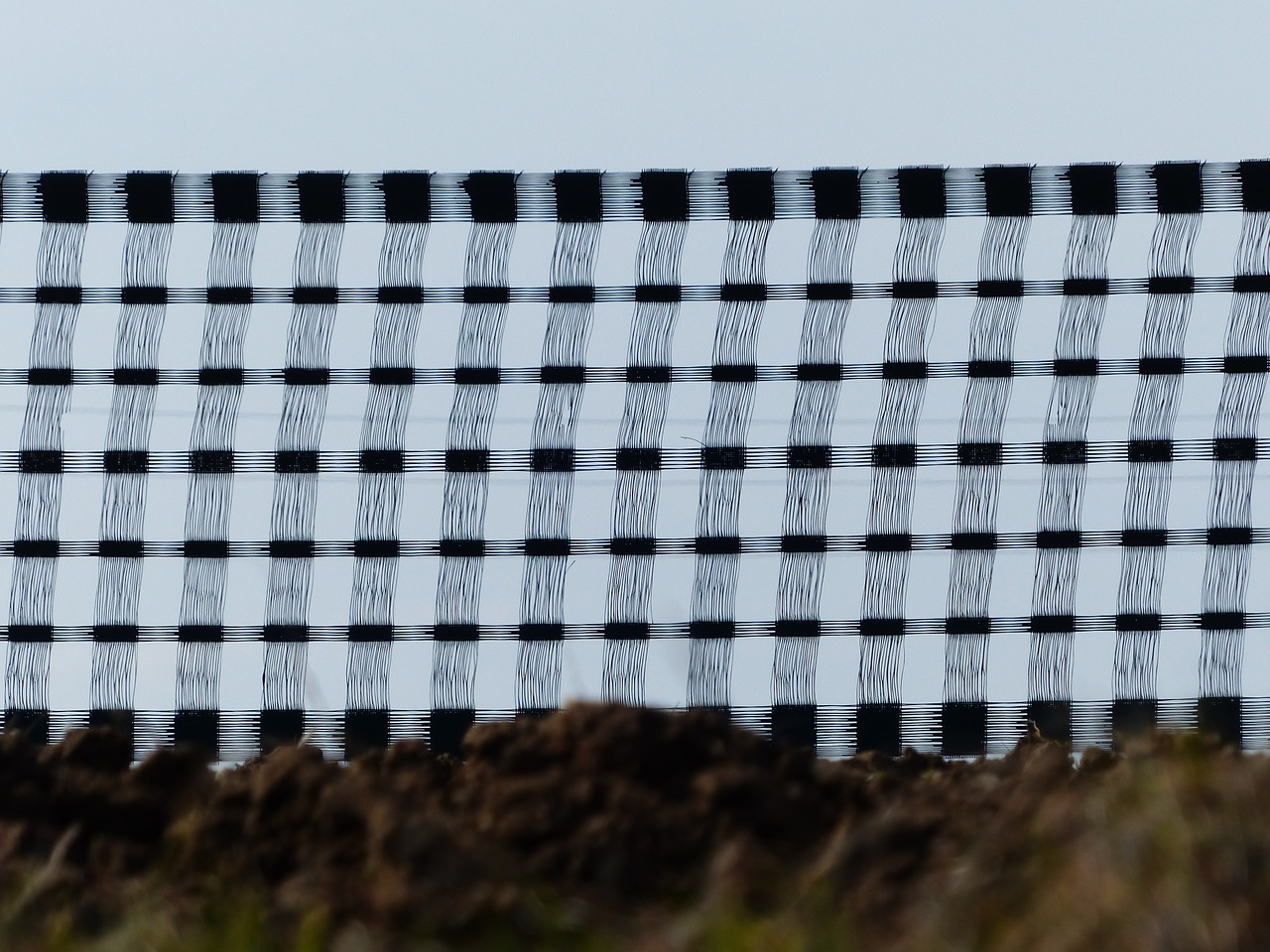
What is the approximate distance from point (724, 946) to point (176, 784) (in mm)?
1692

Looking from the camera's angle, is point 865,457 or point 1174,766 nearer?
point 1174,766

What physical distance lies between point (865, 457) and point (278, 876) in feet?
9.60

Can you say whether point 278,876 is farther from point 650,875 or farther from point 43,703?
point 43,703

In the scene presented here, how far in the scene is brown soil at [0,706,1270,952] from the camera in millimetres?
2082

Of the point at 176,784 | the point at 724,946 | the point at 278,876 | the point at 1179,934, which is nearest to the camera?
the point at 1179,934

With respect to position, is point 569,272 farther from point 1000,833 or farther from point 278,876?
point 1000,833

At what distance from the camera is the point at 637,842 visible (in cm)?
279

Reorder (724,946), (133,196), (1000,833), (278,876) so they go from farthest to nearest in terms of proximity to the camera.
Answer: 1. (133,196)
2. (278,876)
3. (1000,833)
4. (724,946)

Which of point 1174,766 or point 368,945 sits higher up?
point 1174,766

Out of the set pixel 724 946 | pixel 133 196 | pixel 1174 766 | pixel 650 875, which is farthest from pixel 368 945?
pixel 133 196

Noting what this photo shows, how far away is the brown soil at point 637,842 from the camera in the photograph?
2.08 meters

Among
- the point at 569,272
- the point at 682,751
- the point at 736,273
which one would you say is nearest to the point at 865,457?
the point at 736,273

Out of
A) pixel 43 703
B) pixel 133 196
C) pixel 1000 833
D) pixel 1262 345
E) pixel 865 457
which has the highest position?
pixel 133 196

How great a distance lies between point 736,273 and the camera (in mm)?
5434
